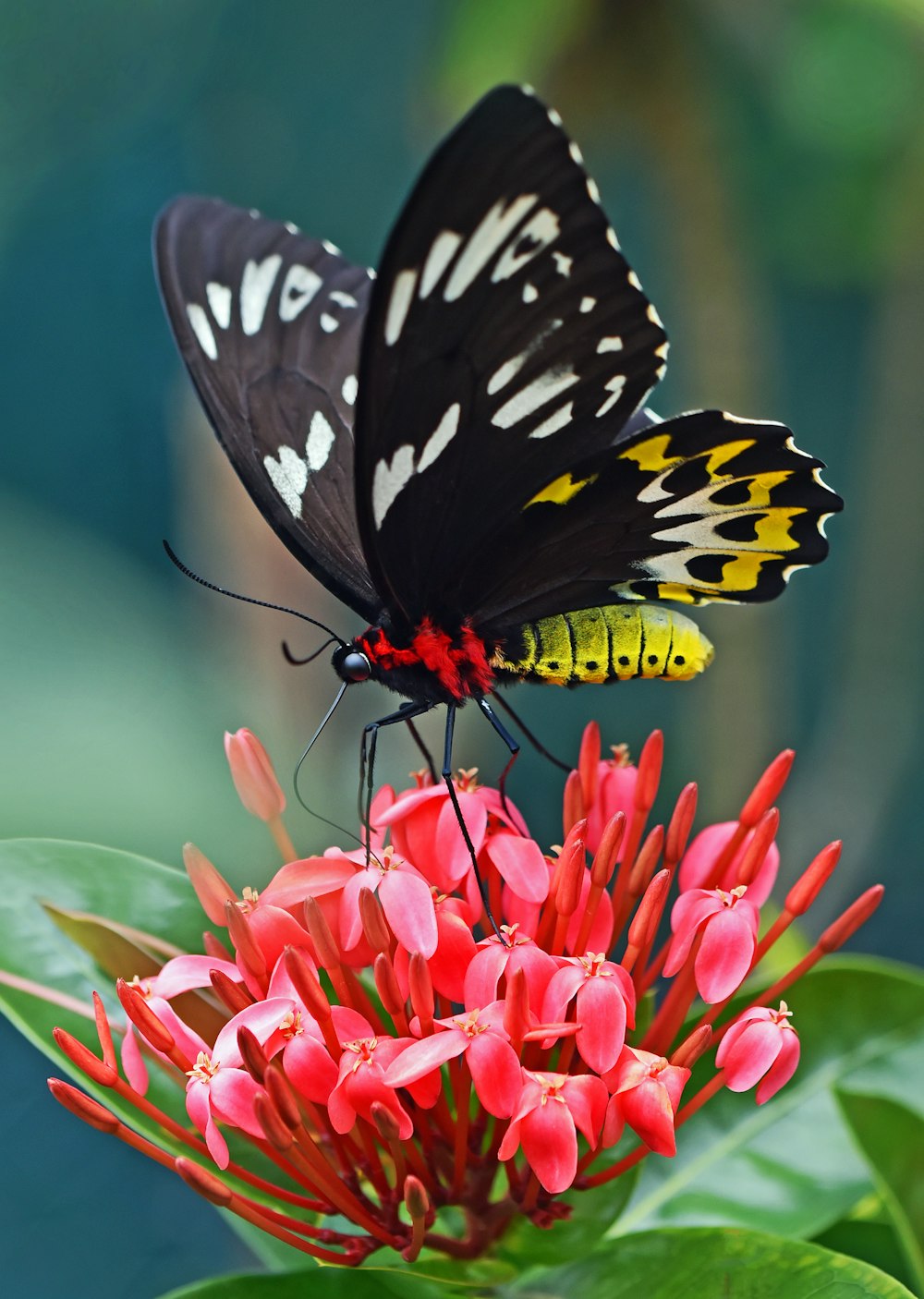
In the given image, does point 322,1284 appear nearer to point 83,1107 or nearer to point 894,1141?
point 83,1107

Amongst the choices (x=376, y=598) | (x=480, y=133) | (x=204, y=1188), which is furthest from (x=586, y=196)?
(x=204, y=1188)

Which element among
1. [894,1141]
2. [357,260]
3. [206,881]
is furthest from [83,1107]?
[357,260]

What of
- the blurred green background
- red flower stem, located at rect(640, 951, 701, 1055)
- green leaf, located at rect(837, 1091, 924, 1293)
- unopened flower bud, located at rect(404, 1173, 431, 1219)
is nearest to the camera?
unopened flower bud, located at rect(404, 1173, 431, 1219)

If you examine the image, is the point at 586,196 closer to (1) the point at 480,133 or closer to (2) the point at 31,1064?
(1) the point at 480,133

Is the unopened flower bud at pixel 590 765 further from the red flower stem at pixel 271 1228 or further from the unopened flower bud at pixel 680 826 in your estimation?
the red flower stem at pixel 271 1228

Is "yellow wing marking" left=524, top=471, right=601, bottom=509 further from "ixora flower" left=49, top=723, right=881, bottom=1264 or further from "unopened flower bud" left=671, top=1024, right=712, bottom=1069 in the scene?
"unopened flower bud" left=671, top=1024, right=712, bottom=1069

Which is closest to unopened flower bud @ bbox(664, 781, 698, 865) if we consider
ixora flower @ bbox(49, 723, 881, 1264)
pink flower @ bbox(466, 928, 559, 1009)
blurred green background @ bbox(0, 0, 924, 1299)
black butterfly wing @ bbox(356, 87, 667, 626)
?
ixora flower @ bbox(49, 723, 881, 1264)
